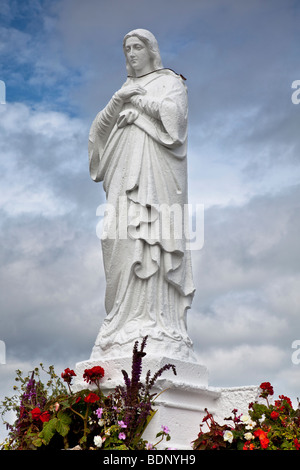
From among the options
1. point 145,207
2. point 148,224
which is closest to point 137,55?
point 145,207

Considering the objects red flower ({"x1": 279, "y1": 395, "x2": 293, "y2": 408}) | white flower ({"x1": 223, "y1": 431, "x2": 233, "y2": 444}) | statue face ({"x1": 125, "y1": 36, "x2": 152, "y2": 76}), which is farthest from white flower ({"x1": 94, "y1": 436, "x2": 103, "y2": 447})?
statue face ({"x1": 125, "y1": 36, "x2": 152, "y2": 76})

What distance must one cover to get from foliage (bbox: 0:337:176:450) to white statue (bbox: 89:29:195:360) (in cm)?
75

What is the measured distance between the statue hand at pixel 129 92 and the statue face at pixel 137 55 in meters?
0.38

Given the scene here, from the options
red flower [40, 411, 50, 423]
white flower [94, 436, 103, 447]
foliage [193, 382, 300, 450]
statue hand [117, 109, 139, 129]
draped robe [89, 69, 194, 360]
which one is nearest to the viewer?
foliage [193, 382, 300, 450]

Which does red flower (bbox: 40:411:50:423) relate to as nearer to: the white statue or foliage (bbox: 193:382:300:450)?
the white statue

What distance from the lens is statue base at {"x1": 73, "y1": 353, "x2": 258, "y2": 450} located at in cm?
605

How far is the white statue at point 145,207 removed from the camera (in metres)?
6.63

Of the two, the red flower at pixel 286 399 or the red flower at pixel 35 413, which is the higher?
the red flower at pixel 286 399

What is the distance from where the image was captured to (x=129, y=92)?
720 centimetres

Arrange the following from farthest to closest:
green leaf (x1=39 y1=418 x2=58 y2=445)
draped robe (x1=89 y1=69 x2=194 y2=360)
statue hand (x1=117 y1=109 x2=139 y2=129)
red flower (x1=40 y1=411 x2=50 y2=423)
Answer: statue hand (x1=117 y1=109 x2=139 y2=129) < draped robe (x1=89 y1=69 x2=194 y2=360) < red flower (x1=40 y1=411 x2=50 y2=423) < green leaf (x1=39 y1=418 x2=58 y2=445)

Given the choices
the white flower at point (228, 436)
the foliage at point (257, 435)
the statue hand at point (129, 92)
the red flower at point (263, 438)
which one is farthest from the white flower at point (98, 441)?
the statue hand at point (129, 92)

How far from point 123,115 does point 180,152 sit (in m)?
0.78

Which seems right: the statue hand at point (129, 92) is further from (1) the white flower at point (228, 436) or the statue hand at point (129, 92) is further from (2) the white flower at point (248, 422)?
(1) the white flower at point (228, 436)
